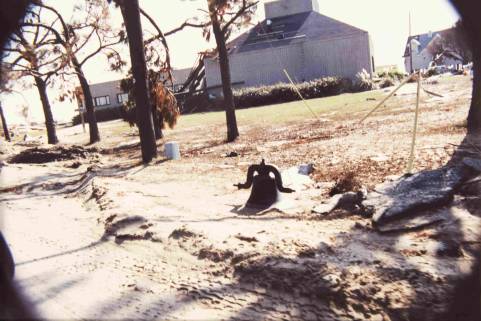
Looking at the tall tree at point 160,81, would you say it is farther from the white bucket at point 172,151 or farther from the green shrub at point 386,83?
the green shrub at point 386,83

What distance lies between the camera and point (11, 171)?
1207cm

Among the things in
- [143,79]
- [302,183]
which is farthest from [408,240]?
[143,79]

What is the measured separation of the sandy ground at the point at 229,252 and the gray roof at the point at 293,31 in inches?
1373

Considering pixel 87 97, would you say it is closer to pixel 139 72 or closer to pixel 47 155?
pixel 47 155

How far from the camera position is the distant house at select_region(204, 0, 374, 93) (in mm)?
40781

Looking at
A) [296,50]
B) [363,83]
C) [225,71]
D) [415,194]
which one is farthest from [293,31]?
[415,194]

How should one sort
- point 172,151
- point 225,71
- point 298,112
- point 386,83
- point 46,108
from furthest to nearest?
point 386,83, point 298,112, point 46,108, point 225,71, point 172,151

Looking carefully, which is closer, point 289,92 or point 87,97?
point 87,97

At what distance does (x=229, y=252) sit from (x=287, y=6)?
44793 millimetres

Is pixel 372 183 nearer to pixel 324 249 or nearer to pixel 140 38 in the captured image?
pixel 324 249

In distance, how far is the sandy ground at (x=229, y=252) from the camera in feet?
10.4

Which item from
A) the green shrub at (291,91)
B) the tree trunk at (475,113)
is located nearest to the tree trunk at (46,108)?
the green shrub at (291,91)

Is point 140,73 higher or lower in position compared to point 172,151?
higher

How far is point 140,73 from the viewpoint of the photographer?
12.4 metres
